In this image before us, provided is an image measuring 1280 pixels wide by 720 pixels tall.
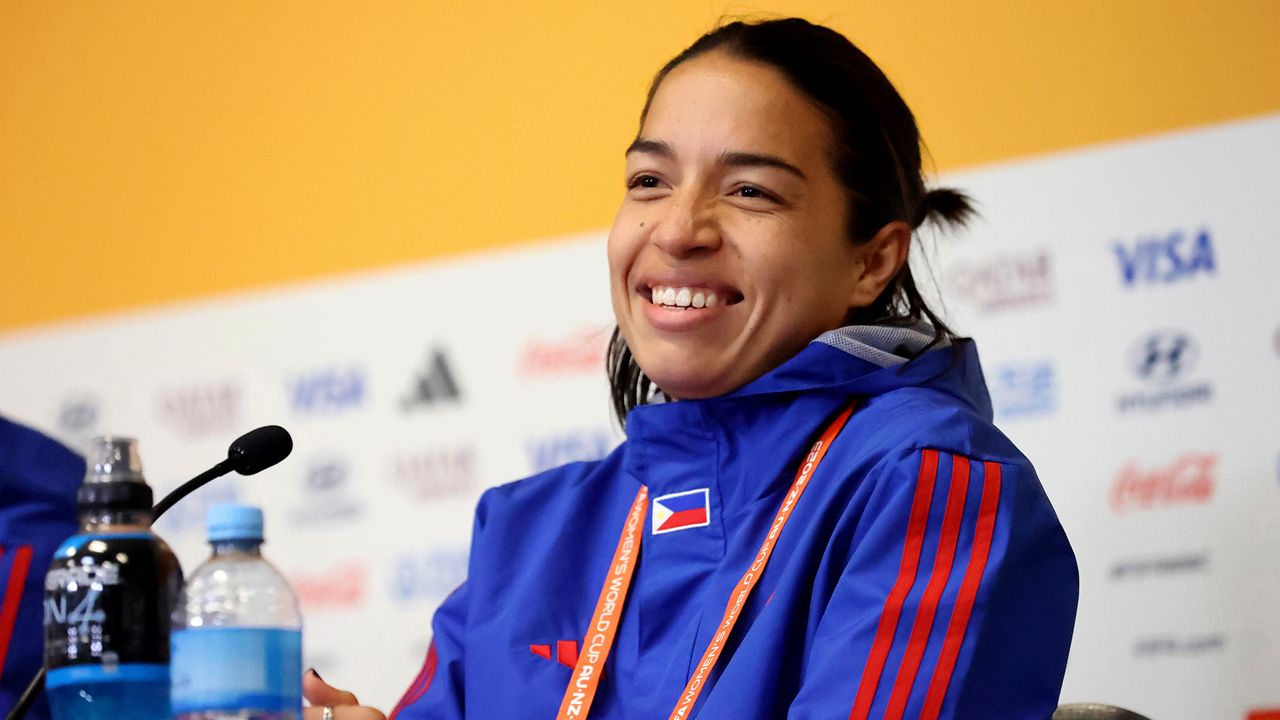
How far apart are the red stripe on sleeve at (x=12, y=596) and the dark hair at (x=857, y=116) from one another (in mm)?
974

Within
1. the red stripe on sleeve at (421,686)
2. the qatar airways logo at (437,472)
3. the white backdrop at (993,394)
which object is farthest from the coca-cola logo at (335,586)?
the red stripe on sleeve at (421,686)

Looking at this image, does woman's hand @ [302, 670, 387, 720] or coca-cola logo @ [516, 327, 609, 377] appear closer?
woman's hand @ [302, 670, 387, 720]

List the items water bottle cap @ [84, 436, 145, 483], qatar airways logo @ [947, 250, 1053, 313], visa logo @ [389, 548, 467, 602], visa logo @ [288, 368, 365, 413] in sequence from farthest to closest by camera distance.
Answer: visa logo @ [288, 368, 365, 413] → visa logo @ [389, 548, 467, 602] → qatar airways logo @ [947, 250, 1053, 313] → water bottle cap @ [84, 436, 145, 483]

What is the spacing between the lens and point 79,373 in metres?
3.62

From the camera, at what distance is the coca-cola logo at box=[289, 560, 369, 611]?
324cm

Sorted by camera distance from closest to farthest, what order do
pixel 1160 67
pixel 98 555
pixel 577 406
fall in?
pixel 98 555
pixel 1160 67
pixel 577 406

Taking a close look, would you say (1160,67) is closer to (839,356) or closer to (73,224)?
(839,356)

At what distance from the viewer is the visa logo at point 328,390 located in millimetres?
3305

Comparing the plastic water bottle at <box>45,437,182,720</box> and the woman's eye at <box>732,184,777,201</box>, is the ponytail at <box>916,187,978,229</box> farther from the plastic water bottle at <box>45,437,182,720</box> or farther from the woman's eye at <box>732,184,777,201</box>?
the plastic water bottle at <box>45,437,182,720</box>

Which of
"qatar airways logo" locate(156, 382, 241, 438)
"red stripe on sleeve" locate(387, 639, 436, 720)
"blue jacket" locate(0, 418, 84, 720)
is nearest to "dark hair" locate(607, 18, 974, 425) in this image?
"red stripe on sleeve" locate(387, 639, 436, 720)

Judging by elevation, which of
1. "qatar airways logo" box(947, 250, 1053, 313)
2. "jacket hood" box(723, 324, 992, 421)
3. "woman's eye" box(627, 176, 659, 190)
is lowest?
"jacket hood" box(723, 324, 992, 421)

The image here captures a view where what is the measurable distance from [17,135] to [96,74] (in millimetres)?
251

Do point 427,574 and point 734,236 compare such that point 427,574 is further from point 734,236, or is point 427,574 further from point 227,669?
point 227,669

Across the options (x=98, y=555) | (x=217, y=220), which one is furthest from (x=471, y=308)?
(x=98, y=555)
